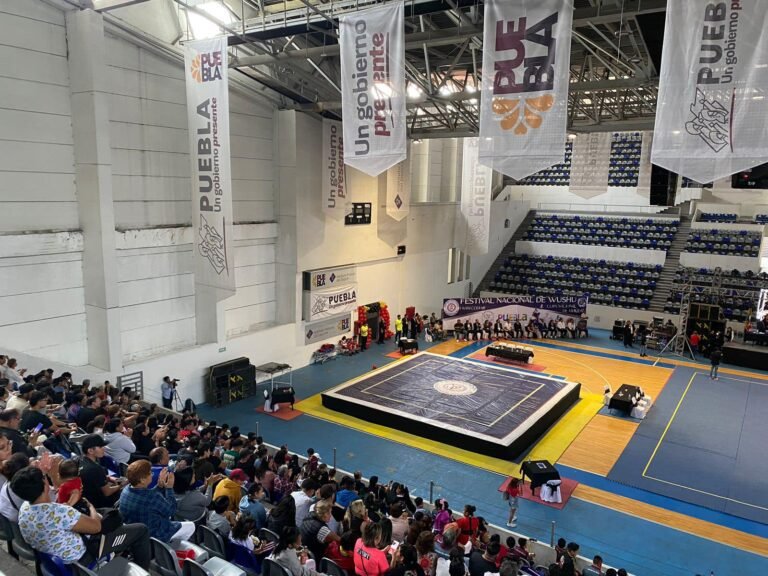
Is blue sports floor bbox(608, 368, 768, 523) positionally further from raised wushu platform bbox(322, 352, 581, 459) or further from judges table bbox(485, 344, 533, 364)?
judges table bbox(485, 344, 533, 364)

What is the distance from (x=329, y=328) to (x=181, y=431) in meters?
10.8

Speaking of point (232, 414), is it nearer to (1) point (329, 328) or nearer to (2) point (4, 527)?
(1) point (329, 328)

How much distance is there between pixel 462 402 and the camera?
16031 mm

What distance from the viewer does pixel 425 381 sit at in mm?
17828

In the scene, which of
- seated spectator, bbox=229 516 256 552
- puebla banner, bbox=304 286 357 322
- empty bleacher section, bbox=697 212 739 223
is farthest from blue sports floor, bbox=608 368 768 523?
empty bleacher section, bbox=697 212 739 223

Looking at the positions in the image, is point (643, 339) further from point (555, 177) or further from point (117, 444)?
point (117, 444)

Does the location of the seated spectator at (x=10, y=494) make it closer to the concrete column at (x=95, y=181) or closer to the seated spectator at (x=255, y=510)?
the seated spectator at (x=255, y=510)

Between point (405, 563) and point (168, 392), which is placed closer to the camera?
point (405, 563)

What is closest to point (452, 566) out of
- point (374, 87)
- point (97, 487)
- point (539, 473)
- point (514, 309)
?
point (97, 487)

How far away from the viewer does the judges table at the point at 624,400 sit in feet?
52.9

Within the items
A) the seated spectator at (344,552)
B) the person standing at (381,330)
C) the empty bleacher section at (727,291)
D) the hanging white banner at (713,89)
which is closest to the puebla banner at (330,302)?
the person standing at (381,330)

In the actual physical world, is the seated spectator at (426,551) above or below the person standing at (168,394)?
above

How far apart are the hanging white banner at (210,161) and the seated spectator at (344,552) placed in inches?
341

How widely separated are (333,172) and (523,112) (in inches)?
460
